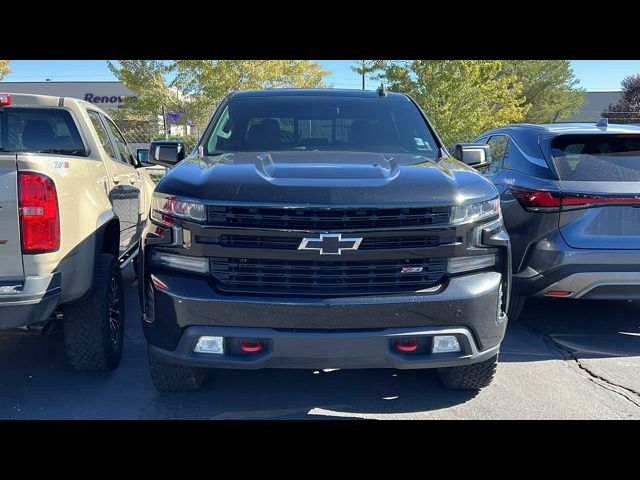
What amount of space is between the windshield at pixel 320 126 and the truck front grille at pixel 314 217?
113 cm

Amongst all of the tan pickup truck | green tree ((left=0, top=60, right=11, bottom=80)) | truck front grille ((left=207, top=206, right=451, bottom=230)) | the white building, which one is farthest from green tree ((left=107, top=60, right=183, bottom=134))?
the white building

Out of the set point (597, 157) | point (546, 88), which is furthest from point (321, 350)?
point (546, 88)

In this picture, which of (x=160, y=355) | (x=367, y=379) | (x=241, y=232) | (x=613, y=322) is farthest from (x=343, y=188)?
(x=613, y=322)

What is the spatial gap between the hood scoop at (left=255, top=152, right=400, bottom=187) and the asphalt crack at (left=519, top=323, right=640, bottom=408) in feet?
7.09

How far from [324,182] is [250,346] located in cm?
93

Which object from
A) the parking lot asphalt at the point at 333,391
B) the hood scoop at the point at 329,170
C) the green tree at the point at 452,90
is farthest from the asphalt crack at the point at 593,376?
the green tree at the point at 452,90

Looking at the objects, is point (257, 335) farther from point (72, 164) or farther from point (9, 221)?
point (72, 164)

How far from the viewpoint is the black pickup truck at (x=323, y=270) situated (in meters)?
2.80

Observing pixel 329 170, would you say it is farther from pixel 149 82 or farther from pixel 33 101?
pixel 149 82

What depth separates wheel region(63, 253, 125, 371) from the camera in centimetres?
373

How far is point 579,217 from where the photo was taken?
4.36 metres

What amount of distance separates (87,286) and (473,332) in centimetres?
239

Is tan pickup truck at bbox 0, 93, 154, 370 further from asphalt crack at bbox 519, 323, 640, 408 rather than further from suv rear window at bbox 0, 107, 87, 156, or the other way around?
asphalt crack at bbox 519, 323, 640, 408

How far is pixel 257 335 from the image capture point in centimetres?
279
